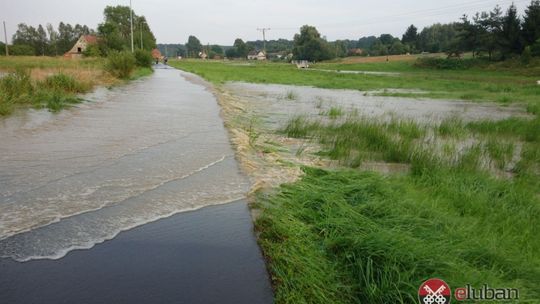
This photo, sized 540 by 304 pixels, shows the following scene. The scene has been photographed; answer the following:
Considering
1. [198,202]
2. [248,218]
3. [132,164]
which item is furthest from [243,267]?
[132,164]

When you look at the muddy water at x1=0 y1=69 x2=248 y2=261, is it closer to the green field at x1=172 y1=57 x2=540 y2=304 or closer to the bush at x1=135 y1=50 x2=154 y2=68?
the green field at x1=172 y1=57 x2=540 y2=304

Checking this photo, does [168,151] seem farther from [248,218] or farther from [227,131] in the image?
[248,218]

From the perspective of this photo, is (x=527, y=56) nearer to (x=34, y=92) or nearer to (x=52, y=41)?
(x=34, y=92)

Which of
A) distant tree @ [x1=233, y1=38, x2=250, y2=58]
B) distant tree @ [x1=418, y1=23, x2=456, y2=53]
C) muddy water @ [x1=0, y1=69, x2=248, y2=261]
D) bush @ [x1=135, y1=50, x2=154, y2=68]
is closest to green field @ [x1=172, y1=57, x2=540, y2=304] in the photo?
muddy water @ [x1=0, y1=69, x2=248, y2=261]

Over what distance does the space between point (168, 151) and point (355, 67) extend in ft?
236

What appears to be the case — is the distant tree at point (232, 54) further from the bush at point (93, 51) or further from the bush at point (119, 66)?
the bush at point (119, 66)

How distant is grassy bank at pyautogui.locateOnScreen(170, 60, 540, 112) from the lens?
26.7 metres

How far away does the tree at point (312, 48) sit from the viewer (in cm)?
11175

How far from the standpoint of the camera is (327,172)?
21.6 ft

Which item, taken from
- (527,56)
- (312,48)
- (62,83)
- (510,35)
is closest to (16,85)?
(62,83)

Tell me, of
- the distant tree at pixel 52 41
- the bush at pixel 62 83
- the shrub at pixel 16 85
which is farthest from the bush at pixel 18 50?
the shrub at pixel 16 85

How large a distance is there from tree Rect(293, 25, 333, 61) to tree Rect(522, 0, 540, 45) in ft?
193

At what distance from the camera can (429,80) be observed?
4225 cm

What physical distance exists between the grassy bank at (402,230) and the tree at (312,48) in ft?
353
